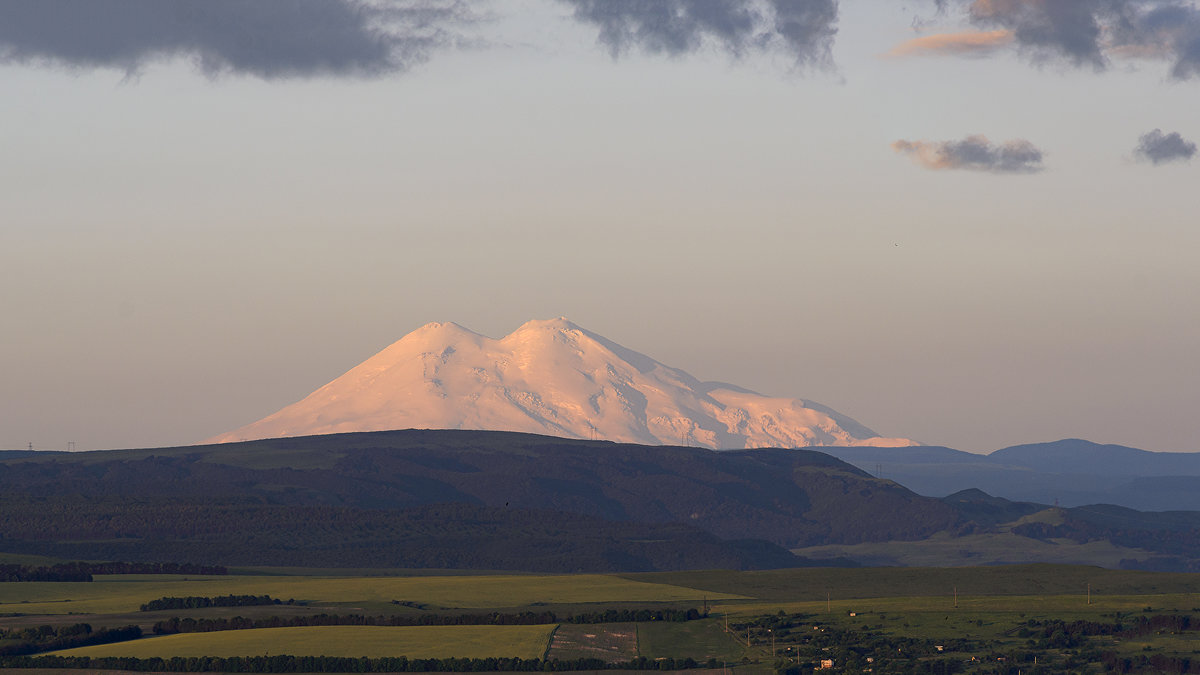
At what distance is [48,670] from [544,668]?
5616 centimetres

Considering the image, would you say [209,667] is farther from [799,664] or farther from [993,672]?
[993,672]

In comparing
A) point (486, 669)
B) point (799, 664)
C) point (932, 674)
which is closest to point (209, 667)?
point (486, 669)

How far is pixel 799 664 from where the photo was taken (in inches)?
7761

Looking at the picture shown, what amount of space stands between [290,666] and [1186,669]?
4009 inches

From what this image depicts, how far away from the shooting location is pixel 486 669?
19788 cm

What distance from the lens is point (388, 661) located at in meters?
199

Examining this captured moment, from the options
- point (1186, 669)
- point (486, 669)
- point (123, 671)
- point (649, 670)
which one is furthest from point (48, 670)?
point (1186, 669)

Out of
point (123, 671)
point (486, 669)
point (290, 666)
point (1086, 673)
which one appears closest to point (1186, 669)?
point (1086, 673)

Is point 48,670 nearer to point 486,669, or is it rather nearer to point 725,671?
point 486,669

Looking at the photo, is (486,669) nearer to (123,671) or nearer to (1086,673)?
(123,671)

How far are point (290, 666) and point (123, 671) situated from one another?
61.0 ft

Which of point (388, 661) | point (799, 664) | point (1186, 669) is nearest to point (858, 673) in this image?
point (799, 664)

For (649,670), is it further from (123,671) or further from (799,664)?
(123,671)

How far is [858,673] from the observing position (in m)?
189
